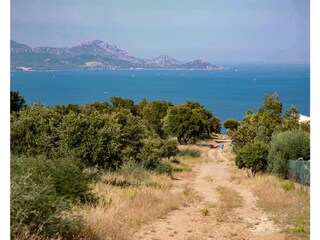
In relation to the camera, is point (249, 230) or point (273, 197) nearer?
point (249, 230)

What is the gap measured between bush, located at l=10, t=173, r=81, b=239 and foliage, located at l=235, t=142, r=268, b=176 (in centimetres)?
1196

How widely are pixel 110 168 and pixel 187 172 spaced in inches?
297

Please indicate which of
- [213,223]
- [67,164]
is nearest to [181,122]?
[213,223]

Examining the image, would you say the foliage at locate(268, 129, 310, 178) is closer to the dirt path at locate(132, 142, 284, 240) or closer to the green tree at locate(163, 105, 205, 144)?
the dirt path at locate(132, 142, 284, 240)

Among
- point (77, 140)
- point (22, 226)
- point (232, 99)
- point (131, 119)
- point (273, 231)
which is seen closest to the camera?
point (22, 226)

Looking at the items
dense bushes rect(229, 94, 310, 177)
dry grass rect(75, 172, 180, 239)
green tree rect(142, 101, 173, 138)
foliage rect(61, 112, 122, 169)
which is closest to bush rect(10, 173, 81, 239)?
dry grass rect(75, 172, 180, 239)

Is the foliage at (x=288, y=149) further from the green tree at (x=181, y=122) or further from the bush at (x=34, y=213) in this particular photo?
the green tree at (x=181, y=122)

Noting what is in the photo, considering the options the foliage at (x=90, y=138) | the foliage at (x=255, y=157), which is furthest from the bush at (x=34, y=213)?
the foliage at (x=255, y=157)

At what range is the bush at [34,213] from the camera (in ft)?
10.3

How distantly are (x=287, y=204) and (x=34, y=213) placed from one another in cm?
605

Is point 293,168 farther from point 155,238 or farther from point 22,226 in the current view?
point 22,226

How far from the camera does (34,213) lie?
11.0 ft
